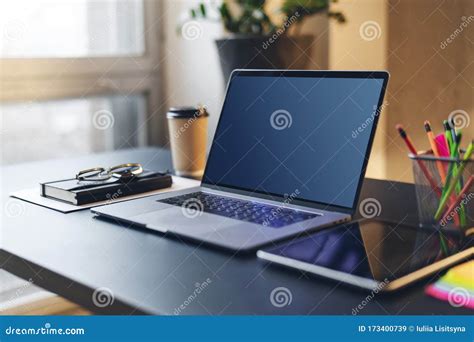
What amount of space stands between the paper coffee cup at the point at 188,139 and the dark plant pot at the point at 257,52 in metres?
0.80

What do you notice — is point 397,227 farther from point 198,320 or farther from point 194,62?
point 194,62

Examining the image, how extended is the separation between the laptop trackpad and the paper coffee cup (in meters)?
0.43

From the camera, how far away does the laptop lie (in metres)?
0.91

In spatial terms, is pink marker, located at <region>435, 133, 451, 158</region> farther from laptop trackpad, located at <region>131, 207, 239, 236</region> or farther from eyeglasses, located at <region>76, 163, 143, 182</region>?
eyeglasses, located at <region>76, 163, 143, 182</region>

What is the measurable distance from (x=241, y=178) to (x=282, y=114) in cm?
14

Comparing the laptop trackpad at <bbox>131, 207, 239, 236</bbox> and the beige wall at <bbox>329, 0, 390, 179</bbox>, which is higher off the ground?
the beige wall at <bbox>329, 0, 390, 179</bbox>

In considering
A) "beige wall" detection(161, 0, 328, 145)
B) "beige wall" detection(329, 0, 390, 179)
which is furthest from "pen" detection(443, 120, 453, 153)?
"beige wall" detection(161, 0, 328, 145)

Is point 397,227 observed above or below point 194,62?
below

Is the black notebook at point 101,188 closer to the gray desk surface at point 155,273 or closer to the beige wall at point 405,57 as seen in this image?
the gray desk surface at point 155,273

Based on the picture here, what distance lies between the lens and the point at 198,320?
618mm

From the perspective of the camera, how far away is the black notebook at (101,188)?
111 cm

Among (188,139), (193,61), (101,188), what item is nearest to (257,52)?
(193,61)

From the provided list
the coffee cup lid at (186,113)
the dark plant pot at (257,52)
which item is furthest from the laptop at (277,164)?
the dark plant pot at (257,52)

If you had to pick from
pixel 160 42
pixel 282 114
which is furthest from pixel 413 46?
pixel 282 114
